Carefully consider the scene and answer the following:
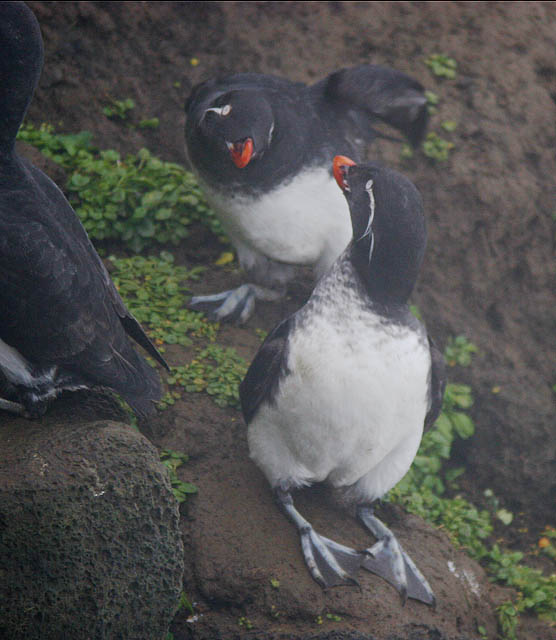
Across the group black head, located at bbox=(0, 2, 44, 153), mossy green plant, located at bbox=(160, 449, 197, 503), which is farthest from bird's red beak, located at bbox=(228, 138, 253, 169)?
mossy green plant, located at bbox=(160, 449, 197, 503)

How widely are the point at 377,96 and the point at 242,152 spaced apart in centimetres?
111

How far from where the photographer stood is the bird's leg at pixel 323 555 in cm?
354

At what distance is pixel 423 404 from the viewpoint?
3572mm

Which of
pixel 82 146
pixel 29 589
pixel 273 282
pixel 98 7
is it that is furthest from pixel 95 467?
pixel 98 7

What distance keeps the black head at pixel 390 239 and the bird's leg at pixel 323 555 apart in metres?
1.07

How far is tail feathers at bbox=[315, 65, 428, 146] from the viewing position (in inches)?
198

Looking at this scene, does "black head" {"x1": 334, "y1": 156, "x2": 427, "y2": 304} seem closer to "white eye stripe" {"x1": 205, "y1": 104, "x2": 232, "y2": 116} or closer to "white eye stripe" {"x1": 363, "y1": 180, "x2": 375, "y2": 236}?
"white eye stripe" {"x1": 363, "y1": 180, "x2": 375, "y2": 236}

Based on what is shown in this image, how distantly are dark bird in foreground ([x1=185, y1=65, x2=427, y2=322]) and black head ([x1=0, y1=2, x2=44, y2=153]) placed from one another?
1442mm

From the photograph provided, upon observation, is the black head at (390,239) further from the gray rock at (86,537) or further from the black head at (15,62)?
the black head at (15,62)

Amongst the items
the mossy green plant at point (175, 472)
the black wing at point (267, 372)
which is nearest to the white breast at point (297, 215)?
the black wing at point (267, 372)

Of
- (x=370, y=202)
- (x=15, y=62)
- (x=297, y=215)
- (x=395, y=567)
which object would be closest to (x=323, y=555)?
(x=395, y=567)

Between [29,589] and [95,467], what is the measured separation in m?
0.46

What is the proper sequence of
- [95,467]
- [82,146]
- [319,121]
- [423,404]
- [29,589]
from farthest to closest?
[82,146]
[319,121]
[423,404]
[95,467]
[29,589]

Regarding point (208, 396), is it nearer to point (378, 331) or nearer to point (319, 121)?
point (378, 331)
